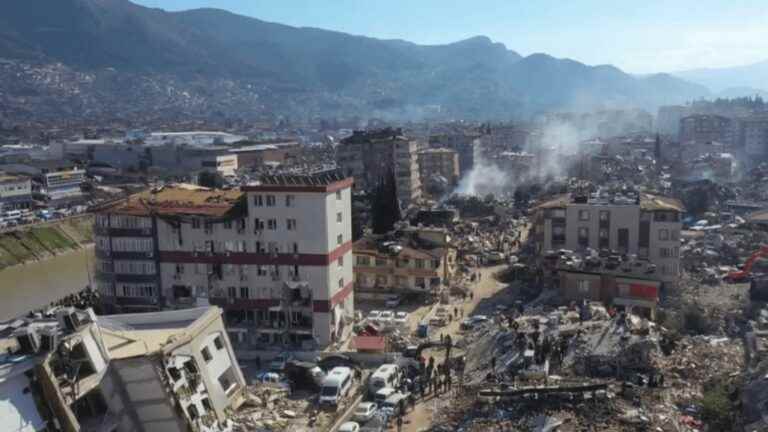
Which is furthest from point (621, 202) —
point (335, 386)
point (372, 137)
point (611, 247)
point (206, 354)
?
point (372, 137)

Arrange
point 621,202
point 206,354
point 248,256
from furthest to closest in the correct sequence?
point 621,202, point 248,256, point 206,354

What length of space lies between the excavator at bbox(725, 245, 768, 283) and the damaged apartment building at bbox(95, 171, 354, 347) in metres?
14.8

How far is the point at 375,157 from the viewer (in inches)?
2055

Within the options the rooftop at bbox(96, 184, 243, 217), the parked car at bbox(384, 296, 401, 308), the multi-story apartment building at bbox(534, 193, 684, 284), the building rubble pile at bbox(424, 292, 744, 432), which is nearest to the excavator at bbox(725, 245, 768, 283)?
the multi-story apartment building at bbox(534, 193, 684, 284)

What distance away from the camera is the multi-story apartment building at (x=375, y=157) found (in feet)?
167

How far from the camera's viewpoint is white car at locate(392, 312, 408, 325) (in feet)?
72.2

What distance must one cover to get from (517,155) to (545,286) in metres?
43.2

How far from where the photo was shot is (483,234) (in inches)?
1474

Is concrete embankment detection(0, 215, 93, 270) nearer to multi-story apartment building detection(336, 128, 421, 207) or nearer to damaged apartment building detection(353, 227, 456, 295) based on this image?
multi-story apartment building detection(336, 128, 421, 207)

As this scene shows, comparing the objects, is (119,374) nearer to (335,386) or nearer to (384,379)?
(335,386)

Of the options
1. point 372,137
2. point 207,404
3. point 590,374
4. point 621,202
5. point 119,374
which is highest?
point 372,137

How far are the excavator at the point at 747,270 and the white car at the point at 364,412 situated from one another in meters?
17.3

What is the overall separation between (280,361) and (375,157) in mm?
34370

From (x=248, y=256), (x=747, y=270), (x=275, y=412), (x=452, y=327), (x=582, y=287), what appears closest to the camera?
(x=275, y=412)
